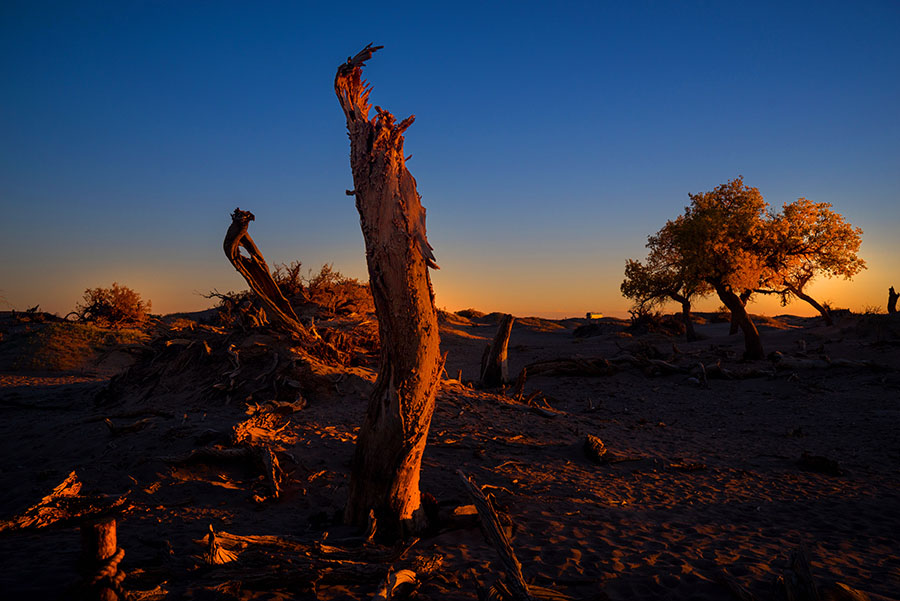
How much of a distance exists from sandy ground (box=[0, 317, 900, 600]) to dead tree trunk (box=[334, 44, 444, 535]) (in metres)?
0.48

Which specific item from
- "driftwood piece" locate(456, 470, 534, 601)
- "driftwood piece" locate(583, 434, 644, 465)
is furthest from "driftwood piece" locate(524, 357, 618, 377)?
"driftwood piece" locate(456, 470, 534, 601)

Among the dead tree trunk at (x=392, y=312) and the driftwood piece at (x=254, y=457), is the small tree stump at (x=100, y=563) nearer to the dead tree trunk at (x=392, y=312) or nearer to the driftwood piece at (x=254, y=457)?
the dead tree trunk at (x=392, y=312)

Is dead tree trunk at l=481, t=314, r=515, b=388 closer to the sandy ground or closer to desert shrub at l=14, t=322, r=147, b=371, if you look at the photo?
the sandy ground

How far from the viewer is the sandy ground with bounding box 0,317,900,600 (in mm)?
3559

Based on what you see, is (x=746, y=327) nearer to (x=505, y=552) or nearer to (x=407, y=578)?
(x=505, y=552)

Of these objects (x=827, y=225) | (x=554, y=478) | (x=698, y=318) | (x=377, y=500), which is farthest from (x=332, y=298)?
(x=698, y=318)

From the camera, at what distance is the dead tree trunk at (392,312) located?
3.84 m

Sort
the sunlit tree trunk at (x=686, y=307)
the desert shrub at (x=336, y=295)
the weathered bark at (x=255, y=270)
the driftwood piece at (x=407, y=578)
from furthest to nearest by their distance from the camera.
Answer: the sunlit tree trunk at (x=686, y=307) → the desert shrub at (x=336, y=295) → the weathered bark at (x=255, y=270) → the driftwood piece at (x=407, y=578)

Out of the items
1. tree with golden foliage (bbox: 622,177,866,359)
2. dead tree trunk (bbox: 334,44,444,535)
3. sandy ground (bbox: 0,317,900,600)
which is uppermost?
tree with golden foliage (bbox: 622,177,866,359)

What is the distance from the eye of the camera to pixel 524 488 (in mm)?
5809

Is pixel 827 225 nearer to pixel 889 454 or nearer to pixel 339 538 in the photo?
pixel 889 454

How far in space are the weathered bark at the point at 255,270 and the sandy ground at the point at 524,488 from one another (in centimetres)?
195

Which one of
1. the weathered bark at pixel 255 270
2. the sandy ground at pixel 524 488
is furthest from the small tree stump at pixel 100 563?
the weathered bark at pixel 255 270

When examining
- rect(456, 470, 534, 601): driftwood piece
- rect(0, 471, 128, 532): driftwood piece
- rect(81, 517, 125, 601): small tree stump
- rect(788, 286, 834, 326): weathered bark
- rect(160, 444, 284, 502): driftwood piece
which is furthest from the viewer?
rect(788, 286, 834, 326): weathered bark
